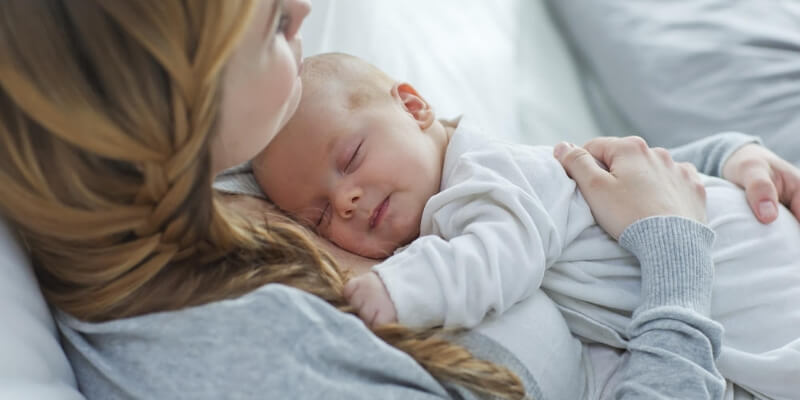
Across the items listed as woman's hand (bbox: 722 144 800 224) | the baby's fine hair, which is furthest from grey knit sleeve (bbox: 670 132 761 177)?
the baby's fine hair

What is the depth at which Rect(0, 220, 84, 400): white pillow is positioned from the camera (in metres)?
0.71

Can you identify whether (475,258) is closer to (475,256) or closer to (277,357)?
(475,256)

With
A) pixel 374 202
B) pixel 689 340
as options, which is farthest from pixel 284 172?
pixel 689 340

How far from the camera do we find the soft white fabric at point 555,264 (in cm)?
83

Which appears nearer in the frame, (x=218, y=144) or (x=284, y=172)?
(x=218, y=144)

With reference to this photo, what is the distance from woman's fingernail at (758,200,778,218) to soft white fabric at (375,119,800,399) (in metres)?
0.01

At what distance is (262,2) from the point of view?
73 cm

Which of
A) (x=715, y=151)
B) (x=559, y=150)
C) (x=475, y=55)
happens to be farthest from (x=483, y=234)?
(x=475, y=55)

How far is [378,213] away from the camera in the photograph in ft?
3.30

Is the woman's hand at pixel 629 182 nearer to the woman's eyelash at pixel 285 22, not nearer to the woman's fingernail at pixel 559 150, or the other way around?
the woman's fingernail at pixel 559 150

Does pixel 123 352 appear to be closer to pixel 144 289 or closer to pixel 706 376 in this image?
pixel 144 289

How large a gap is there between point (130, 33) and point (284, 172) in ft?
1.32

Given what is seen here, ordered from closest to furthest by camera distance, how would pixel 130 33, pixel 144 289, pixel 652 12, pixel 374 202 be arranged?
pixel 130 33 < pixel 144 289 < pixel 374 202 < pixel 652 12

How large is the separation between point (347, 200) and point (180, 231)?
28 centimetres
